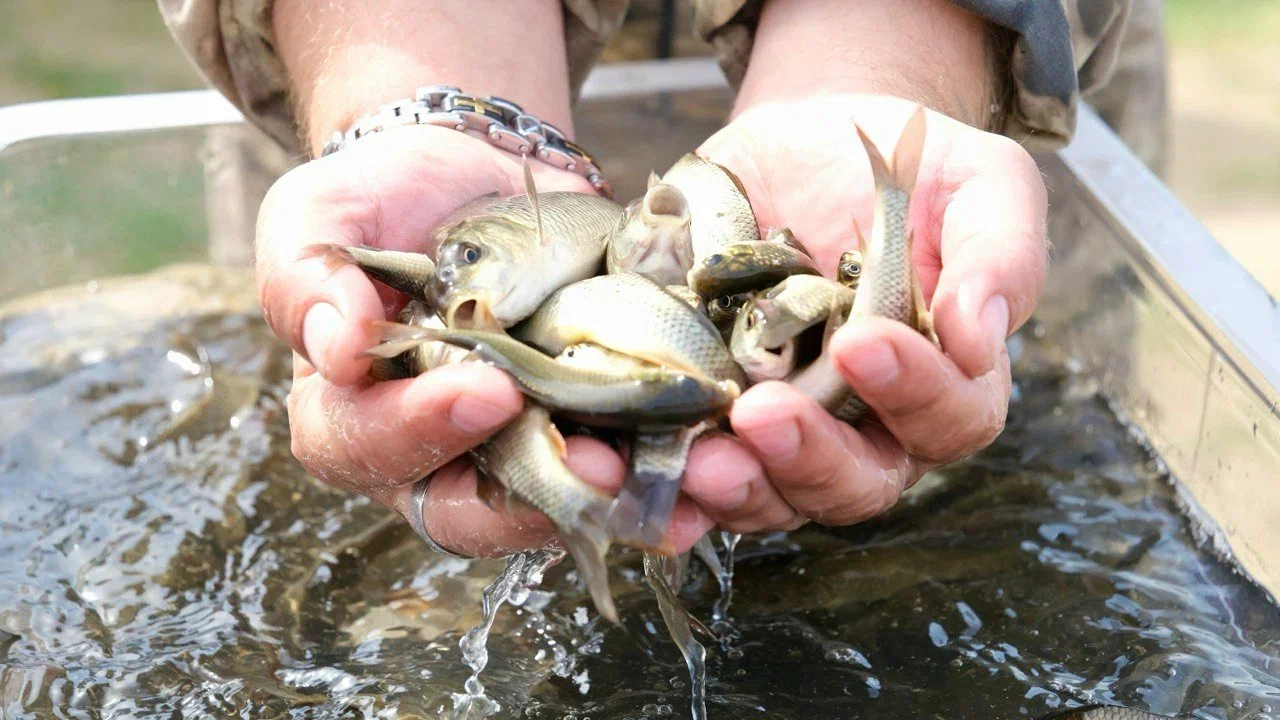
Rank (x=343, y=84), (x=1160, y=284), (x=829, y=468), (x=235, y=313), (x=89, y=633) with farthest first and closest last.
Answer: (x=235, y=313) < (x=1160, y=284) < (x=343, y=84) < (x=89, y=633) < (x=829, y=468)

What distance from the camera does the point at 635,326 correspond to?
5.95ft

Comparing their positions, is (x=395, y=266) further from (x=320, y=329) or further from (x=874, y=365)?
(x=874, y=365)

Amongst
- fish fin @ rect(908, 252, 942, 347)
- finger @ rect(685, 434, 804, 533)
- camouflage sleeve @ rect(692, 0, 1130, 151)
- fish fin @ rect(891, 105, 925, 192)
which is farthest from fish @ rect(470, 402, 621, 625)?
camouflage sleeve @ rect(692, 0, 1130, 151)

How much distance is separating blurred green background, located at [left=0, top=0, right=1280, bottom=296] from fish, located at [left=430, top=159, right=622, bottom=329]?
16.2 ft

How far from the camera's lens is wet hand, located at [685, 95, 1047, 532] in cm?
165

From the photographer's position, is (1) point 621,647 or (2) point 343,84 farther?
(2) point 343,84

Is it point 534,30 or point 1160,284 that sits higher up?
point 534,30

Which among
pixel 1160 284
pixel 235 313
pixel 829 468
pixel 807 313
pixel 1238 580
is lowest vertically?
pixel 235 313

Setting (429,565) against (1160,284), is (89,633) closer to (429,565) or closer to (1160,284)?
(429,565)

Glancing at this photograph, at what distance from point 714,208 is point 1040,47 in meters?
0.98

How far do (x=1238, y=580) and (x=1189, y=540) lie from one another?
183 mm

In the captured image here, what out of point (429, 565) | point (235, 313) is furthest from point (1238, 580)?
point (235, 313)

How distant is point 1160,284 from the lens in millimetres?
2986

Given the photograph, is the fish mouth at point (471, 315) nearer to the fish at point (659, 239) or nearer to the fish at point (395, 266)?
the fish at point (395, 266)
